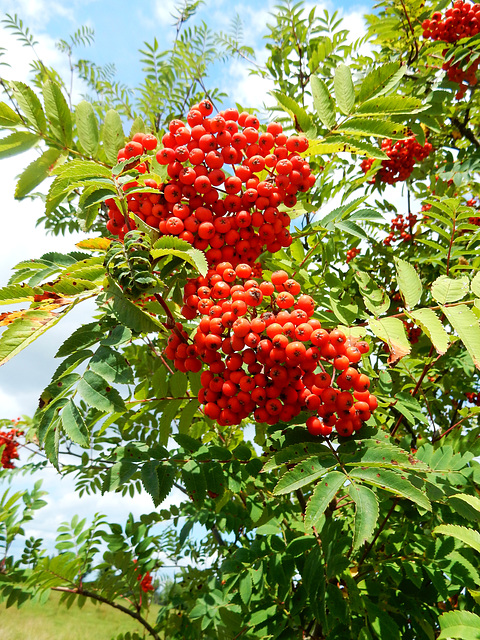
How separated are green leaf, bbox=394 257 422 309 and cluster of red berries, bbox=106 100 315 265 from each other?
508mm

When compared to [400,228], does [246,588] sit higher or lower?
lower

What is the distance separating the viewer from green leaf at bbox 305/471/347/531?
124 centimetres

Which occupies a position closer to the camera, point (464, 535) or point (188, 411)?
point (464, 535)

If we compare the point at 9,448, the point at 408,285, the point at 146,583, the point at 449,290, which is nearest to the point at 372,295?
the point at 408,285

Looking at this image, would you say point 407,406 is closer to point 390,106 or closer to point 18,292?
point 390,106

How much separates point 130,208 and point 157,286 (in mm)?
504

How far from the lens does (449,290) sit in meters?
1.69

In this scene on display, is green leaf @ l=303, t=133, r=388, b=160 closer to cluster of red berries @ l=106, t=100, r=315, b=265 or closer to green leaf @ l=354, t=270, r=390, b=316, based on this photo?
cluster of red berries @ l=106, t=100, r=315, b=265

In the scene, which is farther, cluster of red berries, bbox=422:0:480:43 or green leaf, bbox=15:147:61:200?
cluster of red berries, bbox=422:0:480:43

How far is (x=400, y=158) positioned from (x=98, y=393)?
390 cm

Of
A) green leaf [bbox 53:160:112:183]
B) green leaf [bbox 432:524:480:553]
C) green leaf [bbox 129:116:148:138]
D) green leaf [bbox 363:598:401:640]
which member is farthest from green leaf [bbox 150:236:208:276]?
green leaf [bbox 363:598:401:640]

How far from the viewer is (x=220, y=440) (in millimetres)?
2783

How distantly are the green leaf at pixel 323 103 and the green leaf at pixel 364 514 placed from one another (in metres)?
1.54

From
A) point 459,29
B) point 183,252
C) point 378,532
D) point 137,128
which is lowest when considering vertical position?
point 378,532
